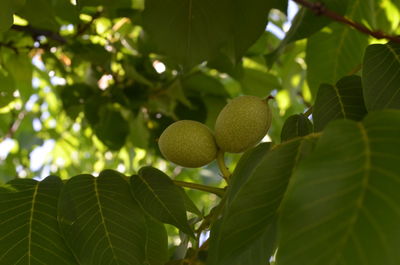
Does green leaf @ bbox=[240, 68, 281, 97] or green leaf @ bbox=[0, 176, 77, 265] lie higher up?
green leaf @ bbox=[0, 176, 77, 265]

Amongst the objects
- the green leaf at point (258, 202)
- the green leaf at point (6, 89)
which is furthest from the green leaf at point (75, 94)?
the green leaf at point (258, 202)

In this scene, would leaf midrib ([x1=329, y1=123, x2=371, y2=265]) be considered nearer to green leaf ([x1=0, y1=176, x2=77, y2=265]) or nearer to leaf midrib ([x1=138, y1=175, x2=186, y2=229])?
leaf midrib ([x1=138, y1=175, x2=186, y2=229])

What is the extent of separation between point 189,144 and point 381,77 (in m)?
0.46

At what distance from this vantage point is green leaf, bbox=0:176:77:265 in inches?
41.7

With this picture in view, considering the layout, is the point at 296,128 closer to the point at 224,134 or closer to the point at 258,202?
the point at 224,134

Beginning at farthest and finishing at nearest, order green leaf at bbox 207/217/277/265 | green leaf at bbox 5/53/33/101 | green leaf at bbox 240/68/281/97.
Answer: green leaf at bbox 240/68/281/97 < green leaf at bbox 5/53/33/101 < green leaf at bbox 207/217/277/265

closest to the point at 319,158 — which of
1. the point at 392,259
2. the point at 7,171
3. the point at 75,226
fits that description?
the point at 392,259

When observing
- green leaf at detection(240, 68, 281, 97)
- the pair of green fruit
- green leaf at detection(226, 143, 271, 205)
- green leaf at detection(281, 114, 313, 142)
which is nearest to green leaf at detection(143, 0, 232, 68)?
the pair of green fruit

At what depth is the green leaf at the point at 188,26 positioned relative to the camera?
130 centimetres

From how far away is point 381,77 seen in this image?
108cm

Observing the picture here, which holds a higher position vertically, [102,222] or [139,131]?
[102,222]

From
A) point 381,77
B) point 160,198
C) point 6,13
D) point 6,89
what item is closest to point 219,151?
point 160,198

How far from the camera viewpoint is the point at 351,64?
184 cm

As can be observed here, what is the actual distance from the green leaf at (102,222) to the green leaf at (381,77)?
0.56 metres
